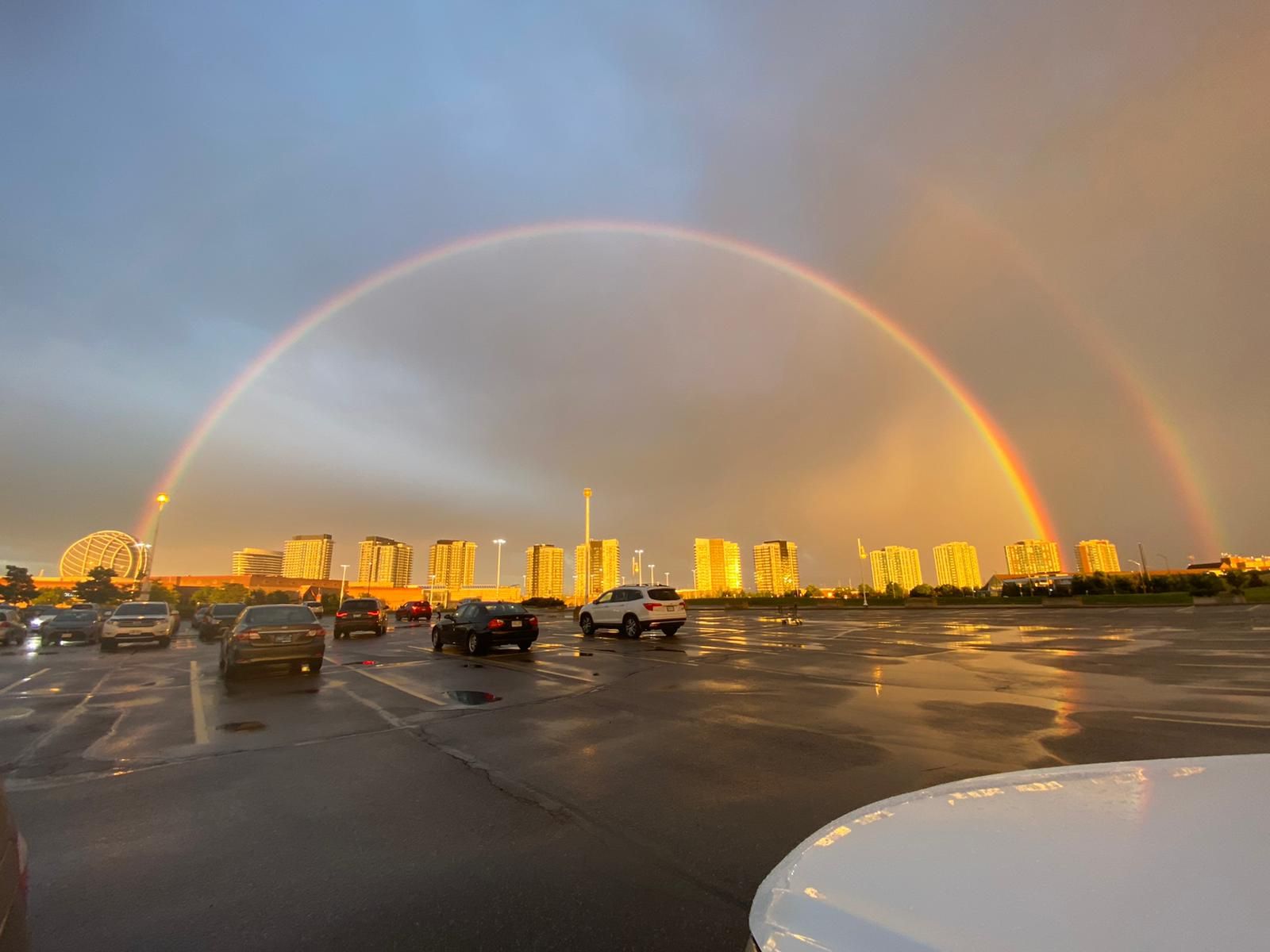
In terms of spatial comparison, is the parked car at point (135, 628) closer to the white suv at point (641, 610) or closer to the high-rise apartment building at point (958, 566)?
the white suv at point (641, 610)

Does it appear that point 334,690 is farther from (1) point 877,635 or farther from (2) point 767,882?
(1) point 877,635

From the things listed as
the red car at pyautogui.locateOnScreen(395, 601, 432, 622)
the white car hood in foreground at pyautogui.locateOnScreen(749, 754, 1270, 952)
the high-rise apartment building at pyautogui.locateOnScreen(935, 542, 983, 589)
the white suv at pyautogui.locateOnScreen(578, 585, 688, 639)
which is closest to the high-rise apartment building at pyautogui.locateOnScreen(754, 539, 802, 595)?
the high-rise apartment building at pyautogui.locateOnScreen(935, 542, 983, 589)

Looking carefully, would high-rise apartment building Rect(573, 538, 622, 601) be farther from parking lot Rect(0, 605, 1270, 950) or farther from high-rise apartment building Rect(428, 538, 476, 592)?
parking lot Rect(0, 605, 1270, 950)

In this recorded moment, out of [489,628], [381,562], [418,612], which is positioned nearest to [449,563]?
[381,562]

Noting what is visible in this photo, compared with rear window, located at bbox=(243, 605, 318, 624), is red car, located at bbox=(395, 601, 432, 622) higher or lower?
lower

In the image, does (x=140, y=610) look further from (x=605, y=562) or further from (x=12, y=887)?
(x=605, y=562)

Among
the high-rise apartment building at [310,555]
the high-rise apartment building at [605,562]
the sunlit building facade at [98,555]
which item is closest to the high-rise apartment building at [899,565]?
the high-rise apartment building at [605,562]
